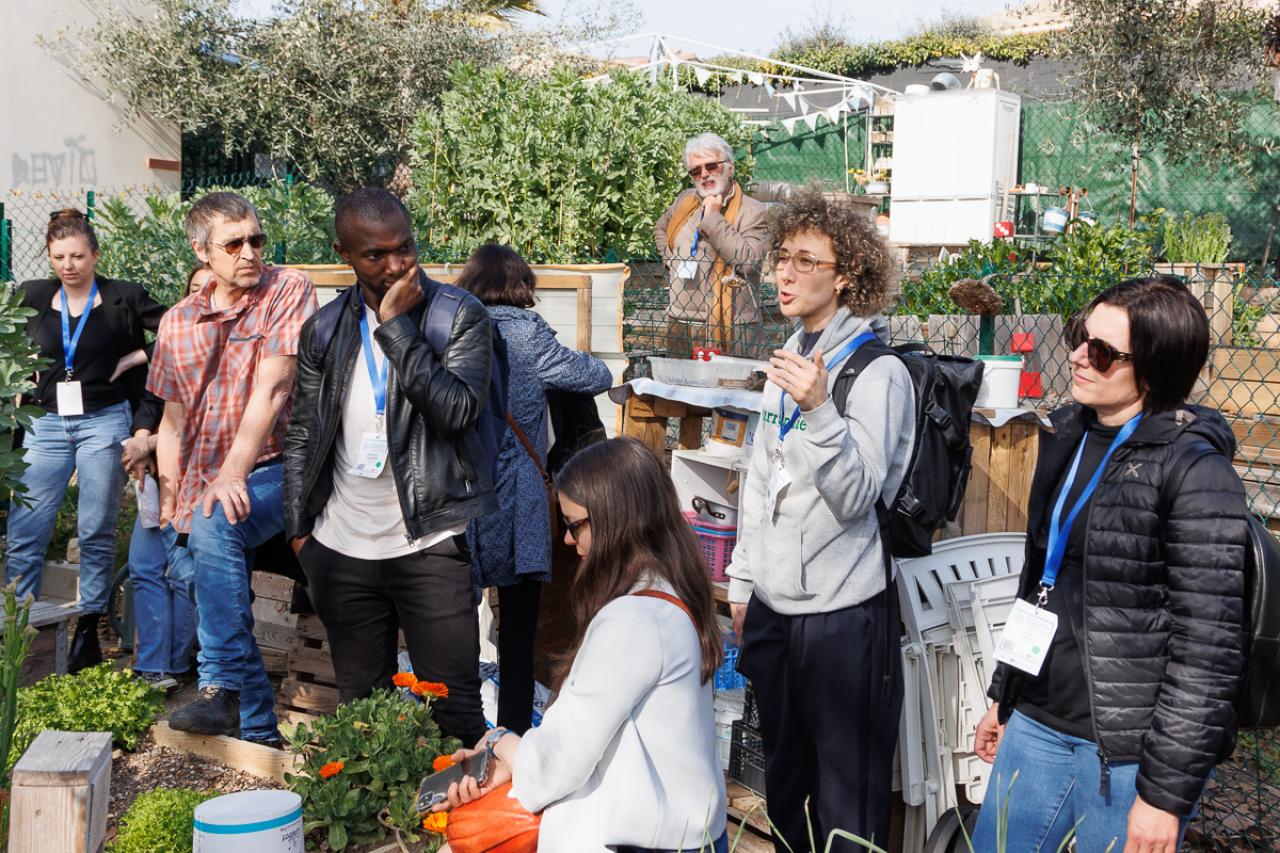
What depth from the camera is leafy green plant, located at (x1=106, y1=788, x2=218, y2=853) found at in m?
3.23

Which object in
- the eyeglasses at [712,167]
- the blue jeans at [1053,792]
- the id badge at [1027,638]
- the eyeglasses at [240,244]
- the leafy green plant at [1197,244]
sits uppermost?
the eyeglasses at [712,167]

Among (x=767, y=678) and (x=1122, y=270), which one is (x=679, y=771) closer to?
(x=767, y=678)

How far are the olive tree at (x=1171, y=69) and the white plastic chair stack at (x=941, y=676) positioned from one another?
11.9 metres

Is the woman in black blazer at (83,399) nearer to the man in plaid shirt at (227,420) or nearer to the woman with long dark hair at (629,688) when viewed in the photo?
the man in plaid shirt at (227,420)

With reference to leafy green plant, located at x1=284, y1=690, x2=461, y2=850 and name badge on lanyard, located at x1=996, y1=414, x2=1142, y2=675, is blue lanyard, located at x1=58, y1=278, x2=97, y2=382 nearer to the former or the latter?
leafy green plant, located at x1=284, y1=690, x2=461, y2=850

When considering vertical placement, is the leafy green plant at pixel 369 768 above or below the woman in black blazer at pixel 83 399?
below

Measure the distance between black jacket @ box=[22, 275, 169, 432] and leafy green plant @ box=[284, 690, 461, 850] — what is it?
251 centimetres

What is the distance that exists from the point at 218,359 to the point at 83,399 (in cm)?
146

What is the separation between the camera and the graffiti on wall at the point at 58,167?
13664mm

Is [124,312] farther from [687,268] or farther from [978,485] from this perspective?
[978,485]

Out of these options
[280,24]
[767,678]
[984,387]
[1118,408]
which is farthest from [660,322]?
[280,24]

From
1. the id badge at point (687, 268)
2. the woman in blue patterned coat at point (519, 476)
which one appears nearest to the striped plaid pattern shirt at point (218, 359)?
the woman in blue patterned coat at point (519, 476)

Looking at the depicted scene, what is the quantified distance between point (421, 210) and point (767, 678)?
22.9 ft

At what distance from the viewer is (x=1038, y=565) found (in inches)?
104
